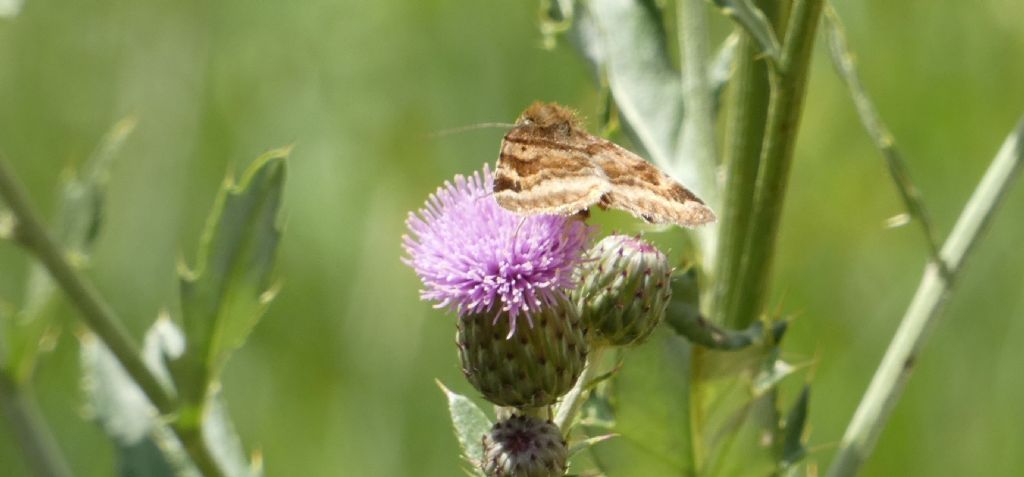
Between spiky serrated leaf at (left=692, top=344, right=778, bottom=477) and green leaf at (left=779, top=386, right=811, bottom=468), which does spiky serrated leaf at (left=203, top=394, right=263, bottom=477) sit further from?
green leaf at (left=779, top=386, right=811, bottom=468)

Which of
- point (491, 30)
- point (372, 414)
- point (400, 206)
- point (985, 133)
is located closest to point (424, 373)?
point (372, 414)

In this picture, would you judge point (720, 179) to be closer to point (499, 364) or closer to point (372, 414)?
point (499, 364)

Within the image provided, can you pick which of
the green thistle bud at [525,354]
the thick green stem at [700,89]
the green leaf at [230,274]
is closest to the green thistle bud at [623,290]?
the green thistle bud at [525,354]

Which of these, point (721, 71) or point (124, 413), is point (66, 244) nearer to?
point (124, 413)

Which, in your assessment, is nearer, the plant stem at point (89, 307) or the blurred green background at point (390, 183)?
the plant stem at point (89, 307)

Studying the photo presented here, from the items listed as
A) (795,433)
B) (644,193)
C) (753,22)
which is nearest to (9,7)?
(644,193)

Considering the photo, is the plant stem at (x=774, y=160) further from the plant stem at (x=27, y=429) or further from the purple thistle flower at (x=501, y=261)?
the plant stem at (x=27, y=429)
